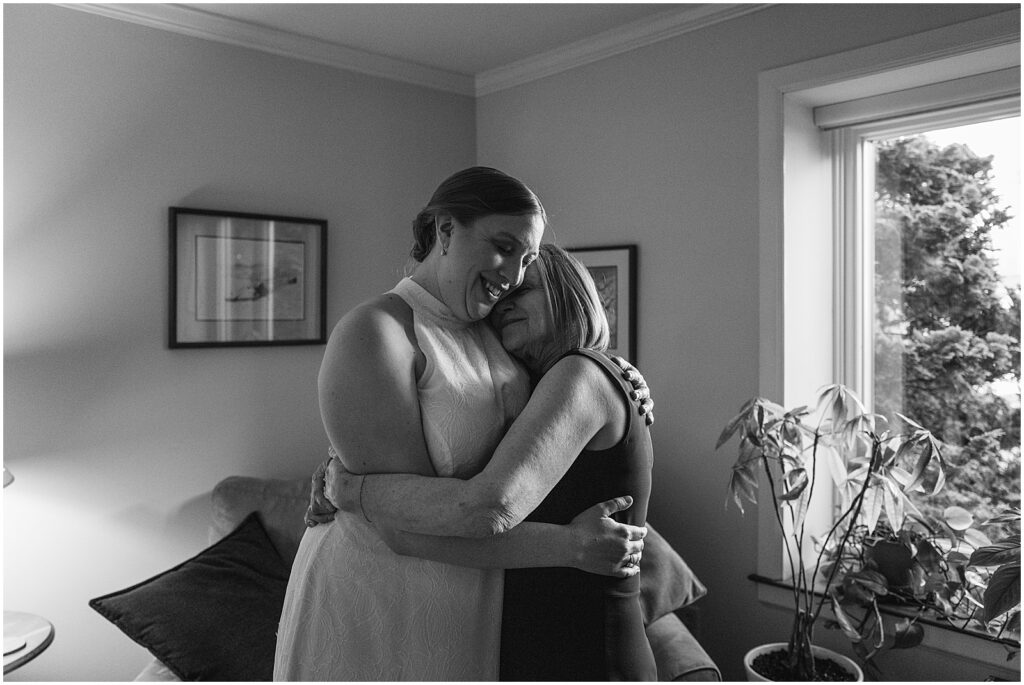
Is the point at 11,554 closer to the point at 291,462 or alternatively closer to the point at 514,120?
the point at 291,462

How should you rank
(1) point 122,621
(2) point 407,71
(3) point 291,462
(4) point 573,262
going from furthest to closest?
(2) point 407,71 → (3) point 291,462 → (1) point 122,621 → (4) point 573,262

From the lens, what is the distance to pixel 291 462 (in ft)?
10.2

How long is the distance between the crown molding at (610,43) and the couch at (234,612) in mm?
1713

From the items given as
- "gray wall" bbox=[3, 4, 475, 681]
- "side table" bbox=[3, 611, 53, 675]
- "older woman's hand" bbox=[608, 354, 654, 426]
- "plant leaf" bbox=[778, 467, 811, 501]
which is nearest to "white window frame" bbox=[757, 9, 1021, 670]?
"plant leaf" bbox=[778, 467, 811, 501]

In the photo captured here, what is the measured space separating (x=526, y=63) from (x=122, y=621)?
8.12 feet

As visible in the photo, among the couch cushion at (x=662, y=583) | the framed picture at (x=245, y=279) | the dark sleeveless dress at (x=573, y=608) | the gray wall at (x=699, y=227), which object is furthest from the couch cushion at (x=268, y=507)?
the dark sleeveless dress at (x=573, y=608)

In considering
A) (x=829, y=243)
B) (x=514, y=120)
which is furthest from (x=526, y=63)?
(x=829, y=243)

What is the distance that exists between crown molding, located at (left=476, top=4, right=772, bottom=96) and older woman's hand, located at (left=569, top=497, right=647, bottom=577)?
2.00m

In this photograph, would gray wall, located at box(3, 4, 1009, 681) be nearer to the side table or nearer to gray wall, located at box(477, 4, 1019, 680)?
gray wall, located at box(477, 4, 1019, 680)

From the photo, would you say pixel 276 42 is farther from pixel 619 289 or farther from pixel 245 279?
pixel 619 289

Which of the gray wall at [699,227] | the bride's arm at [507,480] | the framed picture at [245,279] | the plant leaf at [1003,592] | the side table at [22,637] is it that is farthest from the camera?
the framed picture at [245,279]

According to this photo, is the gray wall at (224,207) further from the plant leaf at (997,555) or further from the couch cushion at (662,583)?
the plant leaf at (997,555)

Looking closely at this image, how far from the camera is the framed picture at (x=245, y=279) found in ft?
9.20

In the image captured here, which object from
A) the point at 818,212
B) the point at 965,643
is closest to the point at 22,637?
the point at 965,643
